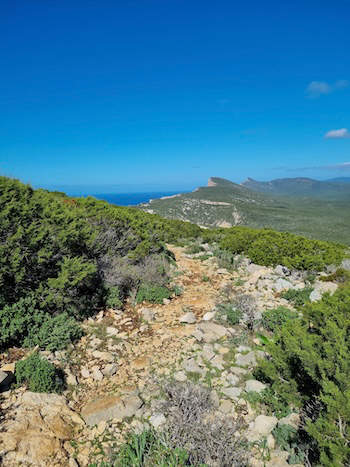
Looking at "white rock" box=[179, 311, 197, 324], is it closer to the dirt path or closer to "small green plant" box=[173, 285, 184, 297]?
the dirt path

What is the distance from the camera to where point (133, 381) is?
409cm

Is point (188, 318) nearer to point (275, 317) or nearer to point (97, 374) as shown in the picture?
point (275, 317)

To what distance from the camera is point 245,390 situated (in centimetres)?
390

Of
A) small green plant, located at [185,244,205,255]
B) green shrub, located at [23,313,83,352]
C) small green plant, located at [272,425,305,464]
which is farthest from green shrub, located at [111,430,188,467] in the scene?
small green plant, located at [185,244,205,255]

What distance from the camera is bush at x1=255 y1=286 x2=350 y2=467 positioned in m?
2.45

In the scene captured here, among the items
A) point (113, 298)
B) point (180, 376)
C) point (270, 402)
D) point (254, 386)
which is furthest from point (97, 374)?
point (270, 402)

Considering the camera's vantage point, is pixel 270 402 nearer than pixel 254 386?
Yes

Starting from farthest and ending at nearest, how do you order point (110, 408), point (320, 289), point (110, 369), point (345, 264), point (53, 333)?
1. point (345, 264)
2. point (320, 289)
3. point (53, 333)
4. point (110, 369)
5. point (110, 408)

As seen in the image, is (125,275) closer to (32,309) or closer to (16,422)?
(32,309)

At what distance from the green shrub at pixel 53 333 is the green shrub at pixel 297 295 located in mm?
5096

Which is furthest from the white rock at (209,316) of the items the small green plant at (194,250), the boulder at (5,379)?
the small green plant at (194,250)

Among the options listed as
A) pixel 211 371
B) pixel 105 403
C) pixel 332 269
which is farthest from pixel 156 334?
pixel 332 269

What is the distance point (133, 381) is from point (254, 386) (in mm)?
1826

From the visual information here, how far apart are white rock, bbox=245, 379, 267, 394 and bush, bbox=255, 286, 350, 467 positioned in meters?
0.14
